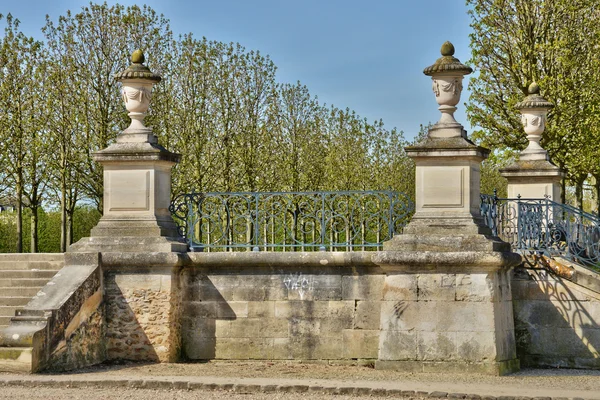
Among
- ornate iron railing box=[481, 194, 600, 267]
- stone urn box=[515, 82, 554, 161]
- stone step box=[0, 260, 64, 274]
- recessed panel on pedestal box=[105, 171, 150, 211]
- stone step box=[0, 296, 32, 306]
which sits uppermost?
stone urn box=[515, 82, 554, 161]

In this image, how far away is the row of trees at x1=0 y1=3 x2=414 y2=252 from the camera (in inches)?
1040

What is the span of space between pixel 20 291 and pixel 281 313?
361 centimetres

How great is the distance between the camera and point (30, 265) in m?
15.1

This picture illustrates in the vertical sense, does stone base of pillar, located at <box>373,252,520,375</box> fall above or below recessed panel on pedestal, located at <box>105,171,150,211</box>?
below

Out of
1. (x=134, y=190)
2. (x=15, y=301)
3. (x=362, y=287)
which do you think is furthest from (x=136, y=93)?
(x=362, y=287)

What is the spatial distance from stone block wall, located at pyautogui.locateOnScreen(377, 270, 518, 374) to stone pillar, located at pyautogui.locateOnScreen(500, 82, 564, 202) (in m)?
3.76

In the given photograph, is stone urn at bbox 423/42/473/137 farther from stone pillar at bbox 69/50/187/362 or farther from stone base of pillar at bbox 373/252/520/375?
stone pillar at bbox 69/50/187/362

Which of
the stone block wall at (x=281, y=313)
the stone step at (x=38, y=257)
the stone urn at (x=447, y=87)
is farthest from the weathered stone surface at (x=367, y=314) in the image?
the stone step at (x=38, y=257)

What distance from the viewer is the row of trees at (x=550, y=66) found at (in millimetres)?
22969

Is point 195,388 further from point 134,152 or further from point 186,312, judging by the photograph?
point 134,152

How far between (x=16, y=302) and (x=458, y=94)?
650cm

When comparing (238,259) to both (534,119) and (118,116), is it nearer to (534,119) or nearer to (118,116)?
(534,119)

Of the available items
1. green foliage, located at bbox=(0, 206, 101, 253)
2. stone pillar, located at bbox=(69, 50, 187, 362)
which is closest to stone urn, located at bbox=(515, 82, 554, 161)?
stone pillar, located at bbox=(69, 50, 187, 362)

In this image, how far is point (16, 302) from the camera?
1441 centimetres
